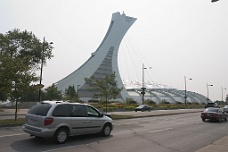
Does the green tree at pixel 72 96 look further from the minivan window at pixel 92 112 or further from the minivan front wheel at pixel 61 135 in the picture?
the minivan front wheel at pixel 61 135

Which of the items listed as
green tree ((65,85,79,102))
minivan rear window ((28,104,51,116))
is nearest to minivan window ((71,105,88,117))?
minivan rear window ((28,104,51,116))

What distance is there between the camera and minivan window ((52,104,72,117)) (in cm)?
1034

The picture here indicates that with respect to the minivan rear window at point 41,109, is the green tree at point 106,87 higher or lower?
higher

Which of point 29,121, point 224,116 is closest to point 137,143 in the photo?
point 29,121

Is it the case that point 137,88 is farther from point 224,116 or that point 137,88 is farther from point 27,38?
point 224,116

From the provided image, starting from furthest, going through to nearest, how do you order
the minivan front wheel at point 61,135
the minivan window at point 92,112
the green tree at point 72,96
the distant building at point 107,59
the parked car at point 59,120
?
the distant building at point 107,59
the green tree at point 72,96
the minivan window at point 92,112
the minivan front wheel at point 61,135
the parked car at point 59,120

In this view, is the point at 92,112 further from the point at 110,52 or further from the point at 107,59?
the point at 110,52

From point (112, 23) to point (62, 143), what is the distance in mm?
104019

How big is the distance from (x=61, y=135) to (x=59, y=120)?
62 cm

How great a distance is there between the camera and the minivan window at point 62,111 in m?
10.3

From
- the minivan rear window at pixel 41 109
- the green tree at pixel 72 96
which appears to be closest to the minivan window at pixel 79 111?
the minivan rear window at pixel 41 109

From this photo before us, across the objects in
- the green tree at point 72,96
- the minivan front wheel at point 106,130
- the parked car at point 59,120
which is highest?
the green tree at point 72,96

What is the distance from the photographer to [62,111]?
10.6 meters

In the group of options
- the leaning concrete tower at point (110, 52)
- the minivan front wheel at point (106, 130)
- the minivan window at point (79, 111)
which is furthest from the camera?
the leaning concrete tower at point (110, 52)
